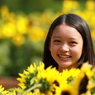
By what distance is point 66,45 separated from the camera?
216cm

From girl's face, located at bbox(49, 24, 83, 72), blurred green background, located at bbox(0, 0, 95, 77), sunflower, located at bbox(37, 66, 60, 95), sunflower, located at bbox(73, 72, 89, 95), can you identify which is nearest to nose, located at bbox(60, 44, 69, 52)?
girl's face, located at bbox(49, 24, 83, 72)

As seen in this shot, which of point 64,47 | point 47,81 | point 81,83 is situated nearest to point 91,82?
point 81,83

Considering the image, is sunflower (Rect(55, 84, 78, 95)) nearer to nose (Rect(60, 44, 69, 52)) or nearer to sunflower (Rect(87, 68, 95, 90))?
sunflower (Rect(87, 68, 95, 90))

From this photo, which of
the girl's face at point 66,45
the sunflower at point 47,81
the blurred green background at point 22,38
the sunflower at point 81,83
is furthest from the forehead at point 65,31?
the blurred green background at point 22,38

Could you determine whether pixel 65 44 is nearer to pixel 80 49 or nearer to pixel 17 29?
pixel 80 49

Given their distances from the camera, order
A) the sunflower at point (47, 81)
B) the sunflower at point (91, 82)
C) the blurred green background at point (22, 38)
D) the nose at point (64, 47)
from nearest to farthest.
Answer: the sunflower at point (91, 82)
the sunflower at point (47, 81)
the nose at point (64, 47)
the blurred green background at point (22, 38)

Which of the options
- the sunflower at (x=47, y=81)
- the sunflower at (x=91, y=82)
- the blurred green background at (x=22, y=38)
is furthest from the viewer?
the blurred green background at (x=22, y=38)

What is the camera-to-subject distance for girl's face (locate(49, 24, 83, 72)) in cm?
217

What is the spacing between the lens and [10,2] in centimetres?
984

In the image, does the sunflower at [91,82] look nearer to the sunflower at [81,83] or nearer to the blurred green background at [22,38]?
the sunflower at [81,83]

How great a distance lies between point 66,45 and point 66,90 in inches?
33.1

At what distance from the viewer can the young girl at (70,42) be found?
218 cm

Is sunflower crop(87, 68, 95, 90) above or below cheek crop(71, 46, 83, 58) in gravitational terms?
below

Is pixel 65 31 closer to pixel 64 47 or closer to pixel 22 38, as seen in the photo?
pixel 64 47
